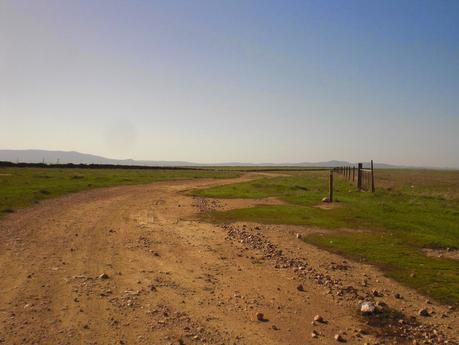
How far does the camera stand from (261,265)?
10953mm

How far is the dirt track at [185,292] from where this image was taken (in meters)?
6.63

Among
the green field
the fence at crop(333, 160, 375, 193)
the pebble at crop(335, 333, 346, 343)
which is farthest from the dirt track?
the fence at crop(333, 160, 375, 193)

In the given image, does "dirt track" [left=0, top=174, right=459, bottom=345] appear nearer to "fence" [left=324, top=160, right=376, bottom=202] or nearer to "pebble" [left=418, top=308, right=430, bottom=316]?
"pebble" [left=418, top=308, right=430, bottom=316]

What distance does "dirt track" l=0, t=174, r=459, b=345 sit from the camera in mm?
6633

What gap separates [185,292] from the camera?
27.9 ft

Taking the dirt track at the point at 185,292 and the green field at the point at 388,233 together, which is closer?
the dirt track at the point at 185,292

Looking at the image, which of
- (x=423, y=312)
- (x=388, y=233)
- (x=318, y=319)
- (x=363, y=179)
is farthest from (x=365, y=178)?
(x=318, y=319)

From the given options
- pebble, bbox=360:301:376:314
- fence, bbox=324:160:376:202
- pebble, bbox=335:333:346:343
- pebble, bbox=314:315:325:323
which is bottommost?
pebble, bbox=335:333:346:343

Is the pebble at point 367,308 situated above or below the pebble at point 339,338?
above

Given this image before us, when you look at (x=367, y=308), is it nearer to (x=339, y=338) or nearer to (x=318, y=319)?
(x=318, y=319)

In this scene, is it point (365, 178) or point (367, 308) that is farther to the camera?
point (365, 178)

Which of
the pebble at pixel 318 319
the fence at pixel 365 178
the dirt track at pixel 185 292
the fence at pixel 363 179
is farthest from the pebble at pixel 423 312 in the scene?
the fence at pixel 365 178

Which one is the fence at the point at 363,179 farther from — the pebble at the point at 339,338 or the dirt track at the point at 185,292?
the pebble at the point at 339,338

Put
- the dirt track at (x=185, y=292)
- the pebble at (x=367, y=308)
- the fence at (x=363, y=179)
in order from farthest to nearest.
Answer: the fence at (x=363, y=179) → the pebble at (x=367, y=308) → the dirt track at (x=185, y=292)
